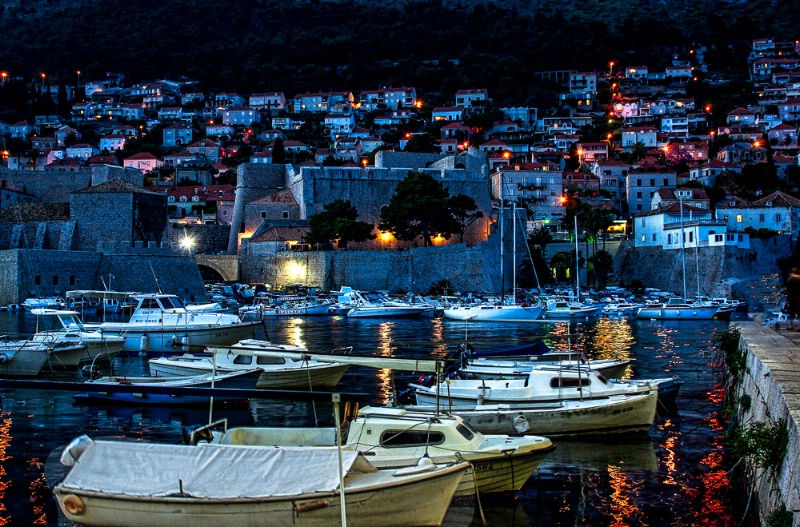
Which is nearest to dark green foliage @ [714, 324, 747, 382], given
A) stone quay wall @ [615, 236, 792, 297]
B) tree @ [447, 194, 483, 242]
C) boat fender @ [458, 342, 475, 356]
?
boat fender @ [458, 342, 475, 356]

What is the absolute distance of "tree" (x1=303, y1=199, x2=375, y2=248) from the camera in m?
50.4

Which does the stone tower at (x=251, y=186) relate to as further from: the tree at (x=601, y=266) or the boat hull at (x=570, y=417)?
the boat hull at (x=570, y=417)

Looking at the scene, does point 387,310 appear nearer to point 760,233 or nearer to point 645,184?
point 760,233

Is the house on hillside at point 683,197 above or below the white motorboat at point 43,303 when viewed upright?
above

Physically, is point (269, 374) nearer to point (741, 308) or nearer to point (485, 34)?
point (741, 308)

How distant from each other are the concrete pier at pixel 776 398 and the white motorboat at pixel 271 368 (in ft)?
25.1

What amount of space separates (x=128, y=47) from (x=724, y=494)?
144 metres

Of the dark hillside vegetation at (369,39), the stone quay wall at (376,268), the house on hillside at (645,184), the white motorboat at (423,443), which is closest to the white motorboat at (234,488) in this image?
the white motorboat at (423,443)

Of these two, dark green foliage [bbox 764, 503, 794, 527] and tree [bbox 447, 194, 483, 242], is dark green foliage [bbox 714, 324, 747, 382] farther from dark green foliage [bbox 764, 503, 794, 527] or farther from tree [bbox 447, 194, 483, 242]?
tree [bbox 447, 194, 483, 242]

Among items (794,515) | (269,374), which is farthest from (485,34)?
(794,515)

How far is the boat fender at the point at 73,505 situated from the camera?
25.1 ft

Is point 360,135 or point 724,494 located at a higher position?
point 360,135

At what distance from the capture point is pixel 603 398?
13.1 meters

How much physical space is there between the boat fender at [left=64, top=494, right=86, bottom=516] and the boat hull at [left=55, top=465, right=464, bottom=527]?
2cm
